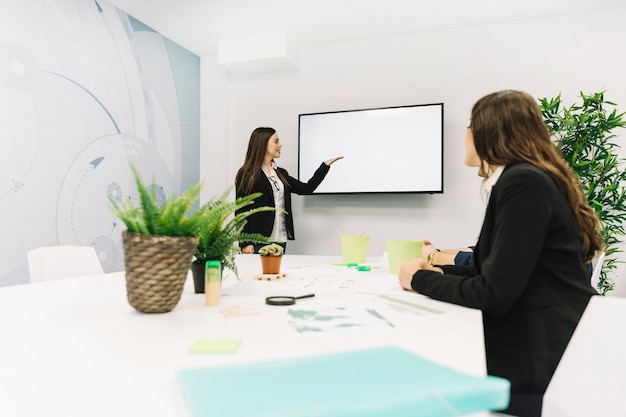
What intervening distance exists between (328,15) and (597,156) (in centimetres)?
254

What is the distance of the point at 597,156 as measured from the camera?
139 inches

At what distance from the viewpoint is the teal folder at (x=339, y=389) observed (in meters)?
0.40

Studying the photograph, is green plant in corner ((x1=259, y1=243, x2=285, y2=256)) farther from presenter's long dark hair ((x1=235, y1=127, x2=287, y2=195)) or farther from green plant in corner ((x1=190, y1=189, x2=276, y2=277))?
presenter's long dark hair ((x1=235, y1=127, x2=287, y2=195))

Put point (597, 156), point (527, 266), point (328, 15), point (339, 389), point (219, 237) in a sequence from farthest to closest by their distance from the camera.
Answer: point (328, 15), point (597, 156), point (219, 237), point (527, 266), point (339, 389)

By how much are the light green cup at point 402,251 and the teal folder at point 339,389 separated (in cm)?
90

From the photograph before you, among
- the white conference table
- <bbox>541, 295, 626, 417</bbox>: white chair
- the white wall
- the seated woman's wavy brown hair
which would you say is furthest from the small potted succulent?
the white wall

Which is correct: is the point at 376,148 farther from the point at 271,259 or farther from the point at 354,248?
the point at 271,259

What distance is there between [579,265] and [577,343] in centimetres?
35

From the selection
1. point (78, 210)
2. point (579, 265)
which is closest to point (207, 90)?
point (78, 210)

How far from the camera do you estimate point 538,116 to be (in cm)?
118

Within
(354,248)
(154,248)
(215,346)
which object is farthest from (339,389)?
(354,248)

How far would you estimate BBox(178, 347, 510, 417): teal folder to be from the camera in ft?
1.33

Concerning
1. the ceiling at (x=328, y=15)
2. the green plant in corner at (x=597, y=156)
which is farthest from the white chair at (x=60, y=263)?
the green plant in corner at (x=597, y=156)

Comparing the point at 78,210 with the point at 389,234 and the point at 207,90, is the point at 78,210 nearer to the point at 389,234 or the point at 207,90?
the point at 207,90
